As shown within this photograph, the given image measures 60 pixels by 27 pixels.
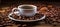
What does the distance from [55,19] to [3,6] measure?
1.16ft

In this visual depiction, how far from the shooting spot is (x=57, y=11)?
0.85 metres

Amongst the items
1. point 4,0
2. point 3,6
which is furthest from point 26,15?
point 4,0

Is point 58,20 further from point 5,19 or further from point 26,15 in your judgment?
point 5,19

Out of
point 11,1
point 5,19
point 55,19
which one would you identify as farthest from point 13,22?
point 11,1

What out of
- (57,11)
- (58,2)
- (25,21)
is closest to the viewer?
(25,21)

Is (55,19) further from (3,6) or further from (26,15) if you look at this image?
(3,6)

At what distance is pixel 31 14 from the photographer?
2.39ft

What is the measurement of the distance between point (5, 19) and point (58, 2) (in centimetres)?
45

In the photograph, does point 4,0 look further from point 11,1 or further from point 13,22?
point 13,22

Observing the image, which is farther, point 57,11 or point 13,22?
point 57,11

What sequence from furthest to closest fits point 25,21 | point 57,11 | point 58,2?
point 58,2, point 57,11, point 25,21

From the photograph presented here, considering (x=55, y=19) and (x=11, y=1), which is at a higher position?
(x=11, y=1)

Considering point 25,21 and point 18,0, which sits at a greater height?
point 18,0

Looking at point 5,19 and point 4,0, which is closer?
point 5,19
